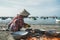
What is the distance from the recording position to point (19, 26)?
56.6 feet

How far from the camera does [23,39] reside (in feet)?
51.4

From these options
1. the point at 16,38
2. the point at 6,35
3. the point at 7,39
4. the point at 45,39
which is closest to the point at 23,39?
the point at 16,38

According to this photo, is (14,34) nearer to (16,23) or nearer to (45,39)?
(16,23)

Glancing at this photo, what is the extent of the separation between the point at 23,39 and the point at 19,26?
1902mm

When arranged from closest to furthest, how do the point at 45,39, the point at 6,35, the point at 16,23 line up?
1. the point at 45,39
2. the point at 16,23
3. the point at 6,35

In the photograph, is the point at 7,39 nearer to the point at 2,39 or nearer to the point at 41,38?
the point at 2,39

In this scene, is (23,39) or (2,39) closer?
(23,39)

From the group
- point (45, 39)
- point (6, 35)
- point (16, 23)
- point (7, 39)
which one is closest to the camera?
point (45, 39)

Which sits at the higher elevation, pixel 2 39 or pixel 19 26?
pixel 19 26

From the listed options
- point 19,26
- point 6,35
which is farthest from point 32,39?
point 6,35

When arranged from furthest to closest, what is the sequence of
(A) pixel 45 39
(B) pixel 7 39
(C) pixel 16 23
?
(B) pixel 7 39, (C) pixel 16 23, (A) pixel 45 39

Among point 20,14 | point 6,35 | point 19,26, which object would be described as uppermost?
point 20,14

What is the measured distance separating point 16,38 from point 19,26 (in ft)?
5.50

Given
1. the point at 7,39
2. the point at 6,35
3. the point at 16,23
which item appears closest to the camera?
the point at 16,23
